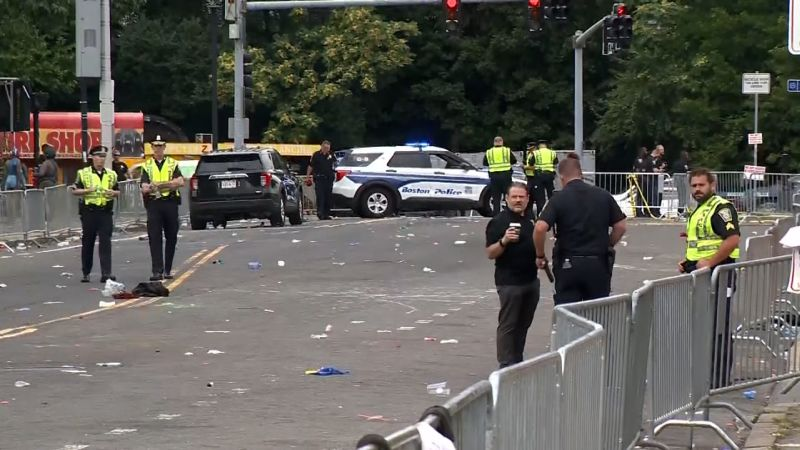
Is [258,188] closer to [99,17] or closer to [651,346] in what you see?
[99,17]

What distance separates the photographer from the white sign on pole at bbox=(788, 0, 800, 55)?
362 inches

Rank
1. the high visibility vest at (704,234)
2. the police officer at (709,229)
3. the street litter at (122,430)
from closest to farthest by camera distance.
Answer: the street litter at (122,430) → the police officer at (709,229) → the high visibility vest at (704,234)

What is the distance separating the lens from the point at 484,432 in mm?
5480

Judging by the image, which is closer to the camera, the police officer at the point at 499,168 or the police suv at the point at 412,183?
the police officer at the point at 499,168

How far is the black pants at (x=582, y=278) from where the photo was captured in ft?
39.3

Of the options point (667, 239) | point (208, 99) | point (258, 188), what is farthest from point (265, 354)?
point (208, 99)

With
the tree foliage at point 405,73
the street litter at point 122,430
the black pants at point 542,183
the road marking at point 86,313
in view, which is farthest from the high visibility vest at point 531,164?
the street litter at point 122,430

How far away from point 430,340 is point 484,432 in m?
9.59

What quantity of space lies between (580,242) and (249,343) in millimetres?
3954

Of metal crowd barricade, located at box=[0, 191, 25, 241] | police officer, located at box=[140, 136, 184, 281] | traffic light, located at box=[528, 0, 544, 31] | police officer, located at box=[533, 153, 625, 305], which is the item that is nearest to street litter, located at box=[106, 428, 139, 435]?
police officer, located at box=[533, 153, 625, 305]

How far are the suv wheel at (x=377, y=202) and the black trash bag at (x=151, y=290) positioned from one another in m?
18.9

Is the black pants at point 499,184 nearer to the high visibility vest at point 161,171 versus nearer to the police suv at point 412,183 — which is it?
the police suv at point 412,183

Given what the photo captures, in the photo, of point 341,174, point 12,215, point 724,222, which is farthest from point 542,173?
point 724,222

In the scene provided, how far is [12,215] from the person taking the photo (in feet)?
93.4
